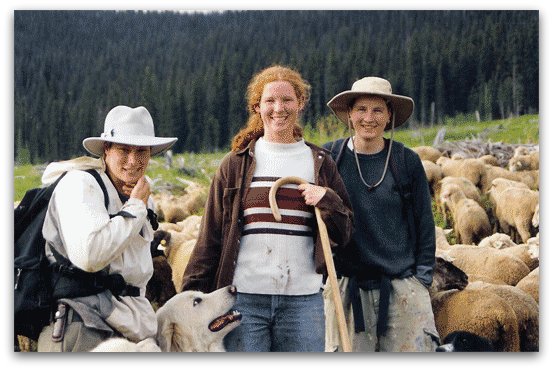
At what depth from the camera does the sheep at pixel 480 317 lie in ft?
14.3

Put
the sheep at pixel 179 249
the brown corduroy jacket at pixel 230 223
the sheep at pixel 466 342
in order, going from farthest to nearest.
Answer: the sheep at pixel 179 249 → the sheep at pixel 466 342 → the brown corduroy jacket at pixel 230 223

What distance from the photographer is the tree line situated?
4434mm

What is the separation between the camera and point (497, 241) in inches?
193

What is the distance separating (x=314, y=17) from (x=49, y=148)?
175cm

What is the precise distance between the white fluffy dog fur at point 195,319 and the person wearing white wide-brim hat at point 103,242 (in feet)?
0.35

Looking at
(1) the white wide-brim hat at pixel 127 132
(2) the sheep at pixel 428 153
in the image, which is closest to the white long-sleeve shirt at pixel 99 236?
(1) the white wide-brim hat at pixel 127 132

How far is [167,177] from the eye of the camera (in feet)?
14.9

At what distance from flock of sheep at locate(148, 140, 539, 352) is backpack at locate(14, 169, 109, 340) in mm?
1420

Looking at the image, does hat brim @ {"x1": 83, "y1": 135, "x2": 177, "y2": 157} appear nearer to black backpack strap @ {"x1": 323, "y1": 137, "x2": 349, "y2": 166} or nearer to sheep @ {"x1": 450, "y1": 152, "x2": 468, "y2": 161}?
black backpack strap @ {"x1": 323, "y1": 137, "x2": 349, "y2": 166}

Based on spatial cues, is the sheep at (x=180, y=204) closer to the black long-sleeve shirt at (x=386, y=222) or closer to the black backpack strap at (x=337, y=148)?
the black backpack strap at (x=337, y=148)

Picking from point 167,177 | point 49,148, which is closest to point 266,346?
point 167,177

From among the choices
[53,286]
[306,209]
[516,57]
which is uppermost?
[516,57]

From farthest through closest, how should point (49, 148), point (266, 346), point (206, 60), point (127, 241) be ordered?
point (206, 60)
point (49, 148)
point (266, 346)
point (127, 241)

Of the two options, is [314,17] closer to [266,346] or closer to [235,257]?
[235,257]
